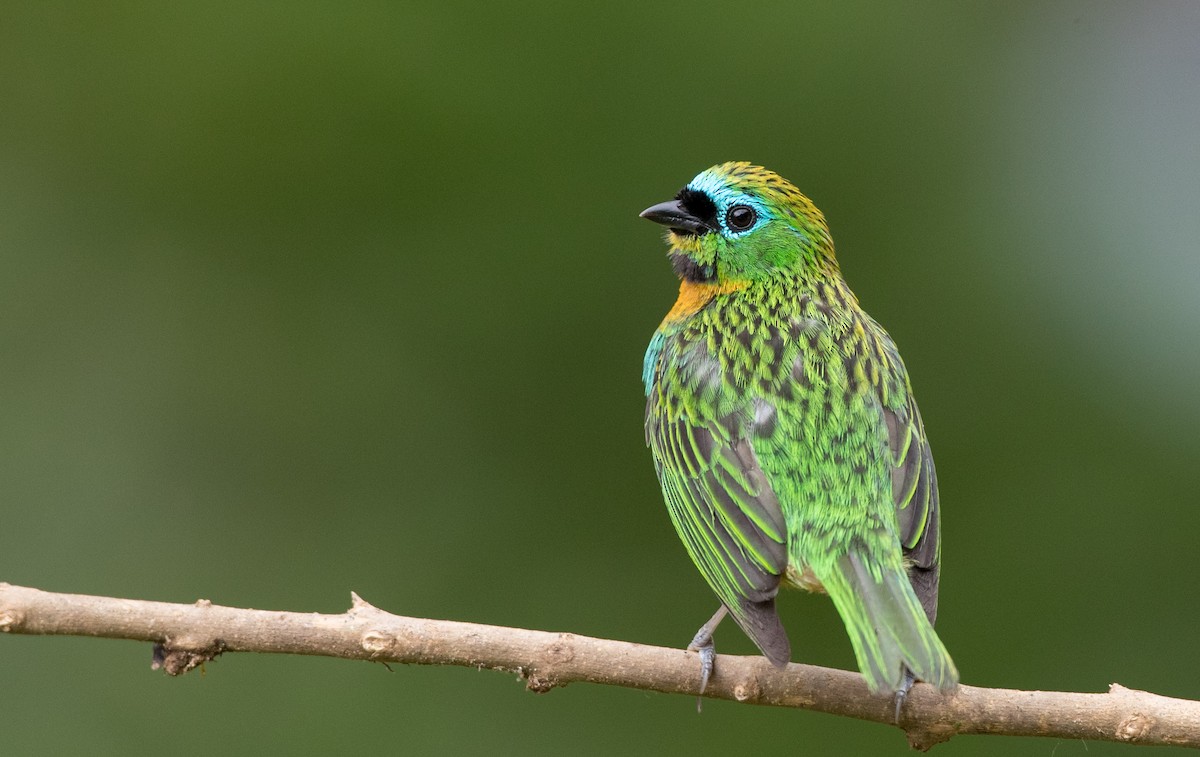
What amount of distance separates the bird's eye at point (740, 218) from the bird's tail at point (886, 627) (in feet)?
4.89

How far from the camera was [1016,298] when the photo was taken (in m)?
6.40

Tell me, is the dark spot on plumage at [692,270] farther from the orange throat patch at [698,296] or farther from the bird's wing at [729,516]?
the bird's wing at [729,516]

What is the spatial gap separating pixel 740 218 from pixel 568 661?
1.98 m

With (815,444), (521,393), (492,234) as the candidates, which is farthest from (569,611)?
(815,444)

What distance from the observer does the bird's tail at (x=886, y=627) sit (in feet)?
10.7

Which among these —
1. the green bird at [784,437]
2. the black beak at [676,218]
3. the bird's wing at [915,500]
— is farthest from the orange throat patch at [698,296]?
the bird's wing at [915,500]

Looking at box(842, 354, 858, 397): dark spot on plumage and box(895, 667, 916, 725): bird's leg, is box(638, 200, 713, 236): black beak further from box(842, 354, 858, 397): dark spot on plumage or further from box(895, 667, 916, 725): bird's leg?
box(895, 667, 916, 725): bird's leg

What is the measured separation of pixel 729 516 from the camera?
390 centimetres

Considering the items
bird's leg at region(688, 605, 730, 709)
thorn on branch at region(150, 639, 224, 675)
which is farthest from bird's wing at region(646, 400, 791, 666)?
thorn on branch at region(150, 639, 224, 675)

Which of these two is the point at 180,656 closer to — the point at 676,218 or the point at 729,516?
the point at 729,516

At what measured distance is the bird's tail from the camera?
128 inches

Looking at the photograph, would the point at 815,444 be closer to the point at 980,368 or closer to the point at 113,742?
the point at 980,368

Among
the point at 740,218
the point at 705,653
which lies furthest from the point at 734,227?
the point at 705,653

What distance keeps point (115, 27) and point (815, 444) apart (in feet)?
14.3
